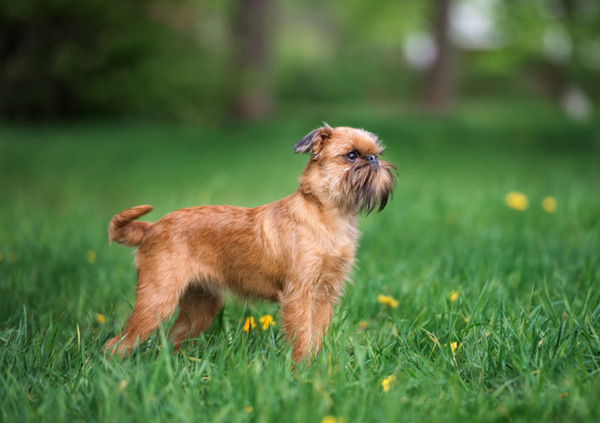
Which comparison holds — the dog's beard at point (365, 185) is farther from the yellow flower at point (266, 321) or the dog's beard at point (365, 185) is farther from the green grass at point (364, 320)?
the yellow flower at point (266, 321)

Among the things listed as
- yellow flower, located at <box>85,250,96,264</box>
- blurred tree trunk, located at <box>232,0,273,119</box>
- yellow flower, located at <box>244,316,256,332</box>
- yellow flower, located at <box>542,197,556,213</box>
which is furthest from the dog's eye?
blurred tree trunk, located at <box>232,0,273,119</box>

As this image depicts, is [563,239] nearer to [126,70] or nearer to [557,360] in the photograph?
[557,360]

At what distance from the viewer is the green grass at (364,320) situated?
8.39 ft

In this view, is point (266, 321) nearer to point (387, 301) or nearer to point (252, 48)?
point (387, 301)

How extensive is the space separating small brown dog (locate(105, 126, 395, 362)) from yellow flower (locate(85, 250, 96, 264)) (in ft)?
6.54

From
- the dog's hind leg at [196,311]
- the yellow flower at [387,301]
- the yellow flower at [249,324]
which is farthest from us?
the yellow flower at [387,301]

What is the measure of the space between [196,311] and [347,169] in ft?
4.32

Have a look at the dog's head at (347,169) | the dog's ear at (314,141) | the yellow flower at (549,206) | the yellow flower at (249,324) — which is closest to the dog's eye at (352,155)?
the dog's head at (347,169)

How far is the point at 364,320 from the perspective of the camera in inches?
155

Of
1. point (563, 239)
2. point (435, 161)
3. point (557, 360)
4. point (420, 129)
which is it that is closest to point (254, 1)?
point (420, 129)

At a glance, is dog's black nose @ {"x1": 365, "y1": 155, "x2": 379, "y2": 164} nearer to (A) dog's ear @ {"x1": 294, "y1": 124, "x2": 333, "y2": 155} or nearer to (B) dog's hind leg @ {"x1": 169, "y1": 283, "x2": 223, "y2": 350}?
(A) dog's ear @ {"x1": 294, "y1": 124, "x2": 333, "y2": 155}

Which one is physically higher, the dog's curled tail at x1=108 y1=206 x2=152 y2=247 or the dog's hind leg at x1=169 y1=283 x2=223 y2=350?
the dog's curled tail at x1=108 y1=206 x2=152 y2=247

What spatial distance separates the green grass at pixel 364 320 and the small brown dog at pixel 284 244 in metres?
0.18

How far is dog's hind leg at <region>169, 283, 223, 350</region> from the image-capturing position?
3.57 metres
